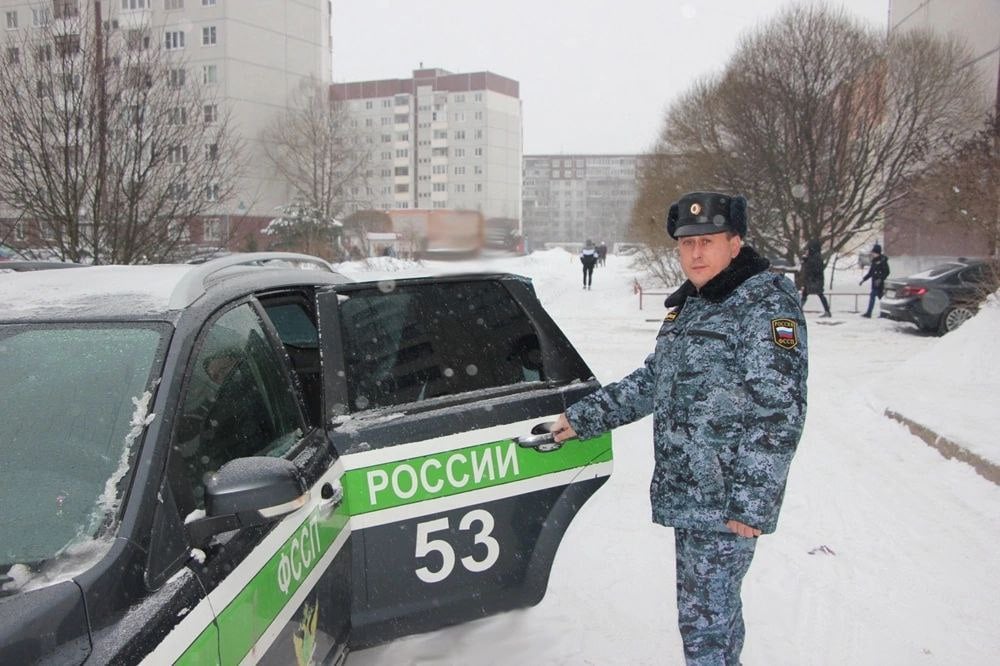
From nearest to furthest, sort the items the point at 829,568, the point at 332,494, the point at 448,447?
the point at 332,494, the point at 448,447, the point at 829,568

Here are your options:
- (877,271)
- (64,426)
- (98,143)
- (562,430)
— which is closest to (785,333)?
(562,430)

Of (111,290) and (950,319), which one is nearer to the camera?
(111,290)

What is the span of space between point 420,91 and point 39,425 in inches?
2616

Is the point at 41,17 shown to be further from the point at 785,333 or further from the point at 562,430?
the point at 785,333

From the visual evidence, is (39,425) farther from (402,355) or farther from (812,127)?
(812,127)

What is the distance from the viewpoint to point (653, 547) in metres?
4.52

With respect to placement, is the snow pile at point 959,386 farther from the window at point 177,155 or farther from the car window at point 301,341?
the window at point 177,155

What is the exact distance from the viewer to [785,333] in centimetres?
238

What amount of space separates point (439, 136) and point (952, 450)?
2365 inches

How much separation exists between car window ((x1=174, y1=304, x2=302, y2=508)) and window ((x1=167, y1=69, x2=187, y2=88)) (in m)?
9.58

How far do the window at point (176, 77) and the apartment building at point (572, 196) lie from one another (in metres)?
56.6

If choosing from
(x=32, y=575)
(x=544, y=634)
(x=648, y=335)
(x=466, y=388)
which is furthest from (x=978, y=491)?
(x=648, y=335)

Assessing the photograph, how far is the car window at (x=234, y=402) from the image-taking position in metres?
1.97

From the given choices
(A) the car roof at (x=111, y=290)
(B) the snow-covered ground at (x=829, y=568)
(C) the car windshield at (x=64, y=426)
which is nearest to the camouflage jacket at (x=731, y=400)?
(B) the snow-covered ground at (x=829, y=568)
